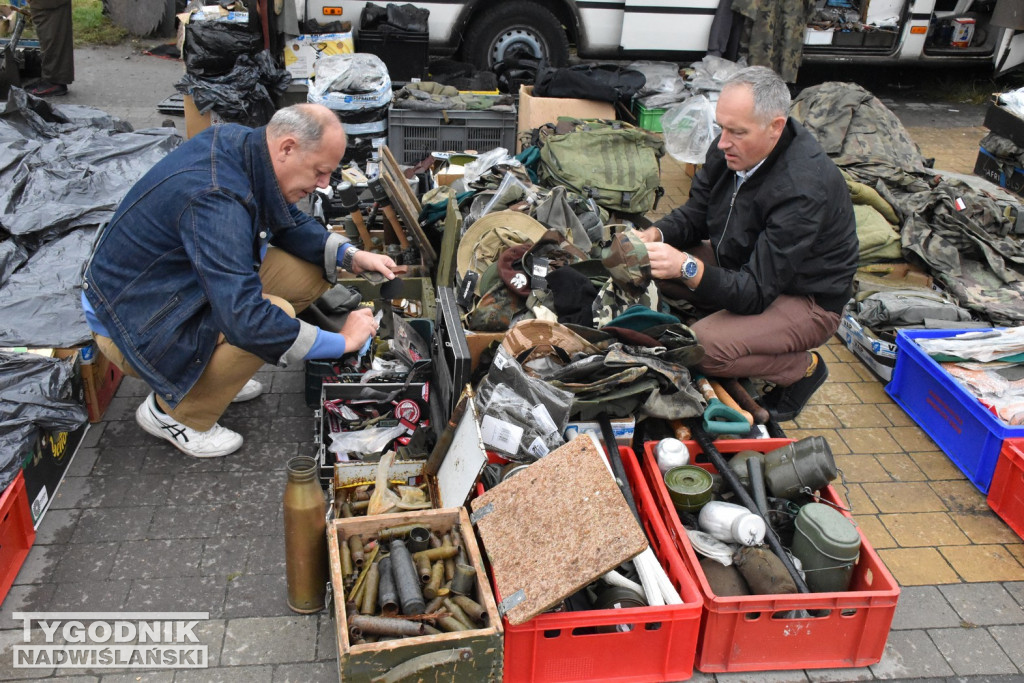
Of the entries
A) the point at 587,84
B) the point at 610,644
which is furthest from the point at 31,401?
the point at 587,84

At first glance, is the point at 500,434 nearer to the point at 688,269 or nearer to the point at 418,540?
the point at 418,540

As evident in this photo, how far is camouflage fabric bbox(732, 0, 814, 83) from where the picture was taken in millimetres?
8000

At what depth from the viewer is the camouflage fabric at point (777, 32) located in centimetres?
800

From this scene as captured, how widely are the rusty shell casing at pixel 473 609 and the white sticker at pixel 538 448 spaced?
2.36ft

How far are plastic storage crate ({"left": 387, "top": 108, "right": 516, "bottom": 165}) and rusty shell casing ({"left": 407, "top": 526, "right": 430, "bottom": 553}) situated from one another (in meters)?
4.46

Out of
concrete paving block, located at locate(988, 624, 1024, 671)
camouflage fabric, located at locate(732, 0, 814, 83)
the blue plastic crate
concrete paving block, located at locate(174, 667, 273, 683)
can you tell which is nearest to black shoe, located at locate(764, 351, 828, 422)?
the blue plastic crate

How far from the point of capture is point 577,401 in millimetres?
3596

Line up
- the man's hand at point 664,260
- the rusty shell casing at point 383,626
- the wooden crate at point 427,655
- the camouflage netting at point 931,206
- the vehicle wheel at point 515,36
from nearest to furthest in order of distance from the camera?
1. the wooden crate at point 427,655
2. the rusty shell casing at point 383,626
3. the man's hand at point 664,260
4. the camouflage netting at point 931,206
5. the vehicle wheel at point 515,36

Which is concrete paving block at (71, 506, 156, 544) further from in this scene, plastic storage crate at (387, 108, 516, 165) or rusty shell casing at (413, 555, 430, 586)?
plastic storage crate at (387, 108, 516, 165)

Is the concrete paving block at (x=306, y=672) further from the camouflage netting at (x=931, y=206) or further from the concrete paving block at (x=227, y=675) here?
the camouflage netting at (x=931, y=206)

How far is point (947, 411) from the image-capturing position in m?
4.34

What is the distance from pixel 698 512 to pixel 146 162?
4.69 metres

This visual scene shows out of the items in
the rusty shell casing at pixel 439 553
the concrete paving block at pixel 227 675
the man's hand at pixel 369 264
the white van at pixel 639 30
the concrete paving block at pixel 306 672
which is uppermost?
the white van at pixel 639 30

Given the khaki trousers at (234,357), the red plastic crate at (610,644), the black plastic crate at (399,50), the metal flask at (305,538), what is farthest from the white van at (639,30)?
the red plastic crate at (610,644)
